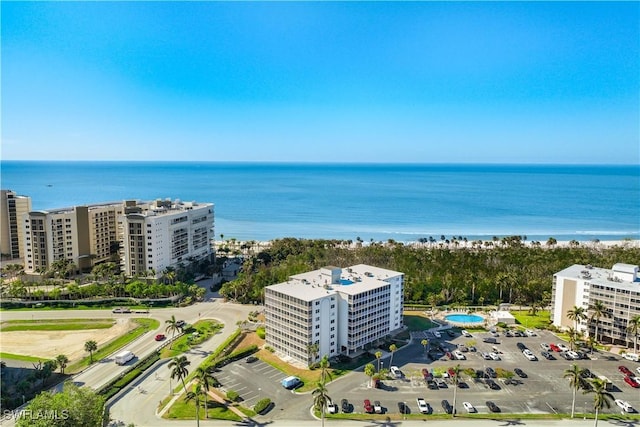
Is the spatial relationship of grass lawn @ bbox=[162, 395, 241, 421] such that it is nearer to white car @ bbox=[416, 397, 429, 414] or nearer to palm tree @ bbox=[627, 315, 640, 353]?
white car @ bbox=[416, 397, 429, 414]

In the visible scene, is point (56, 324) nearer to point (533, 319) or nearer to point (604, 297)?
point (533, 319)

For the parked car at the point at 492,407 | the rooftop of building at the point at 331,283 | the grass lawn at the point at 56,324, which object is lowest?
the grass lawn at the point at 56,324

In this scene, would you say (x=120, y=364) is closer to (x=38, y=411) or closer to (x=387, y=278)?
(x=38, y=411)

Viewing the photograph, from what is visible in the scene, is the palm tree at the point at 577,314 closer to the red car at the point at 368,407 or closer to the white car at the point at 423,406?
the white car at the point at 423,406

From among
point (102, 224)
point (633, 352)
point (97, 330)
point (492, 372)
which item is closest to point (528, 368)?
point (492, 372)

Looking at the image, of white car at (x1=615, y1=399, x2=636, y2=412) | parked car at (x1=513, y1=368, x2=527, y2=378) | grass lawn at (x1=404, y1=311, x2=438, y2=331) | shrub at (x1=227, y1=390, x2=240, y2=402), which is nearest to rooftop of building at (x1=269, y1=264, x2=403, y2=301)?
grass lawn at (x1=404, y1=311, x2=438, y2=331)

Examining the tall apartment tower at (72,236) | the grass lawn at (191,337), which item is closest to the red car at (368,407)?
the grass lawn at (191,337)

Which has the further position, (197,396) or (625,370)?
(625,370)

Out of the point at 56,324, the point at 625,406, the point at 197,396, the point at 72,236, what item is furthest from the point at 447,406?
the point at 72,236
